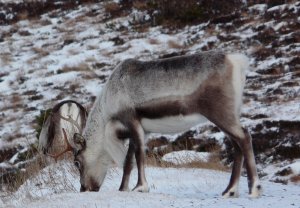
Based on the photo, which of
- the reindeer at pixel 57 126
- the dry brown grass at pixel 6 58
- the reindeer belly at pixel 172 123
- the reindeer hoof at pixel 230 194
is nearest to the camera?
the reindeer hoof at pixel 230 194

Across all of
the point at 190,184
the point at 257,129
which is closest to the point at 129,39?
the point at 257,129

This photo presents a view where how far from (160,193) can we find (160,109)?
0.83m

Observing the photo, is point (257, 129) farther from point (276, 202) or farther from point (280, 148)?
point (276, 202)

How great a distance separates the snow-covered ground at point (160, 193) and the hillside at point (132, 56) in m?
2.21

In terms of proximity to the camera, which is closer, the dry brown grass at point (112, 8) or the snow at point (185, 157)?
the snow at point (185, 157)

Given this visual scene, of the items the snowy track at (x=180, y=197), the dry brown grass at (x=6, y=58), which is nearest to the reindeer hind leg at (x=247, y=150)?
the snowy track at (x=180, y=197)

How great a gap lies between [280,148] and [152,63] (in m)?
4.88

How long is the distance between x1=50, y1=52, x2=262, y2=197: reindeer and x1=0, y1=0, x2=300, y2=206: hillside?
3388mm

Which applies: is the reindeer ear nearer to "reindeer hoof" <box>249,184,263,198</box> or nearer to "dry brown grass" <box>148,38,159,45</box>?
"reindeer hoof" <box>249,184,263,198</box>

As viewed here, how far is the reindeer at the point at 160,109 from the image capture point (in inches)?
233

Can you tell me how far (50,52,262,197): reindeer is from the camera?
5.93 meters

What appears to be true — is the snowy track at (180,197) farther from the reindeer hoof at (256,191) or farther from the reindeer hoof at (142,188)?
the reindeer hoof at (142,188)

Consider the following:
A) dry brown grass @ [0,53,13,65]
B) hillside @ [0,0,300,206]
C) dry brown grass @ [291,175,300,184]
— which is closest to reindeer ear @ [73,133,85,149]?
hillside @ [0,0,300,206]

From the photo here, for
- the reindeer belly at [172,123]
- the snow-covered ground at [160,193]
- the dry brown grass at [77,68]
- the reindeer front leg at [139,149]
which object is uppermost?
the reindeer belly at [172,123]
